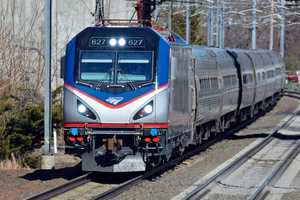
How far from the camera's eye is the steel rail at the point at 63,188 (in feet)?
47.8

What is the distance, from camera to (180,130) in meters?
18.1

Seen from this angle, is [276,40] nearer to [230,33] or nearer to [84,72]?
[230,33]

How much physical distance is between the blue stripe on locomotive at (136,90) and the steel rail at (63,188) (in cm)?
171

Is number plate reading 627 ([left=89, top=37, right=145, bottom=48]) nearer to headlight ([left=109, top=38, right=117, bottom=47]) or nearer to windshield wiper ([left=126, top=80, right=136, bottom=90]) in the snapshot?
headlight ([left=109, top=38, right=117, bottom=47])

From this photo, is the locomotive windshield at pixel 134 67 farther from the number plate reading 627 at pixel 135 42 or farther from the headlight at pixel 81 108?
the headlight at pixel 81 108

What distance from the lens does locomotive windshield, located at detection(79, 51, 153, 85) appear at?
16172 millimetres

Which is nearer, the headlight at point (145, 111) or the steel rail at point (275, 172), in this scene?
the steel rail at point (275, 172)

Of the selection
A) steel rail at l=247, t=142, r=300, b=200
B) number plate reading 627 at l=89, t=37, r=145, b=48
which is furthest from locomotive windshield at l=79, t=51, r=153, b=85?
steel rail at l=247, t=142, r=300, b=200

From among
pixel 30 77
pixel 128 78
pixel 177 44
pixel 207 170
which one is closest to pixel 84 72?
pixel 128 78

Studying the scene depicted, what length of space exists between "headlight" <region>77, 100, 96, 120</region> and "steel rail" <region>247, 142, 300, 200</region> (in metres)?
3.32

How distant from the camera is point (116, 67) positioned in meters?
16.3

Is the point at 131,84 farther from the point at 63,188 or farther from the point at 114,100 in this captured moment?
the point at 63,188

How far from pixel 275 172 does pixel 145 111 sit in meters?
3.89

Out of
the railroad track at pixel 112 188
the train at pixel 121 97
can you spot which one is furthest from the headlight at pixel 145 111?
the railroad track at pixel 112 188
